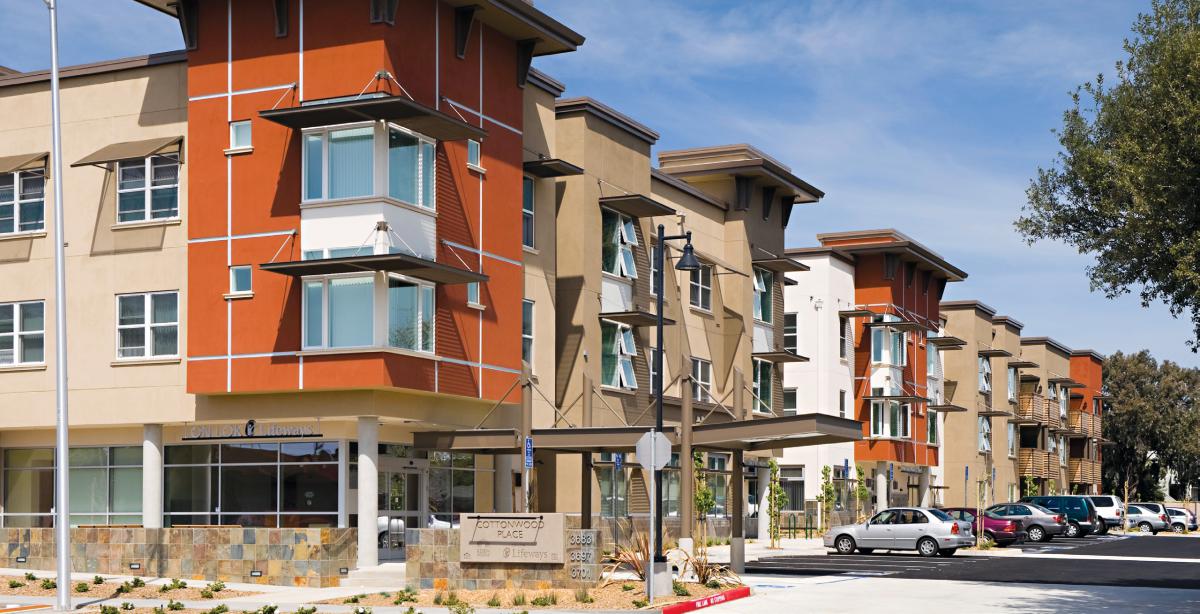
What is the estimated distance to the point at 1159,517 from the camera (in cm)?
7531

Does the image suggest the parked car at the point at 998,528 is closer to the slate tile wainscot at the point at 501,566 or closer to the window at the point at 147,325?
the slate tile wainscot at the point at 501,566

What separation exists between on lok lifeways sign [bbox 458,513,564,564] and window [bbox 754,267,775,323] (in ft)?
93.5

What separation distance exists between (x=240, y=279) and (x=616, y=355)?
1322 cm

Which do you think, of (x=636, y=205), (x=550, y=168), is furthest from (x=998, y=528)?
(x=550, y=168)

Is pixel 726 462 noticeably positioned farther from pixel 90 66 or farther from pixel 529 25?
pixel 90 66

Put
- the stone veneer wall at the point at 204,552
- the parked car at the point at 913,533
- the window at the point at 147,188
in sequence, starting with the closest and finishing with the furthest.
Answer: the stone veneer wall at the point at 204,552 < the window at the point at 147,188 < the parked car at the point at 913,533

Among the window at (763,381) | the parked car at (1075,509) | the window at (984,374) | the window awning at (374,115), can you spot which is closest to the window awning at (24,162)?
the window awning at (374,115)

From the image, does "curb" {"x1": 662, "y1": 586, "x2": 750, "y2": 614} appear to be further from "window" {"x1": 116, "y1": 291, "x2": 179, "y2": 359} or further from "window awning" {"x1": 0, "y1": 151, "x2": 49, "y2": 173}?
"window awning" {"x1": 0, "y1": 151, "x2": 49, "y2": 173}

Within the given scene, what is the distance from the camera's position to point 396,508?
36.8m

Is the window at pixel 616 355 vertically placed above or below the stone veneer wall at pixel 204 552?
above

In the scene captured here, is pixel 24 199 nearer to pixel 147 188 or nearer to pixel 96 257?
pixel 96 257

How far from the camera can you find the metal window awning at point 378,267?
31.8 metres

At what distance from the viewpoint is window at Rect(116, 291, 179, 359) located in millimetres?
35562

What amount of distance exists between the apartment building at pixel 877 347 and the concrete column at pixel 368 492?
3243 centimetres
